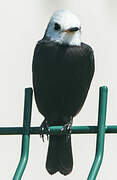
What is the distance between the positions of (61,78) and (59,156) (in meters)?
0.26

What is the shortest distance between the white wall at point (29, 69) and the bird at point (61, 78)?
67 cm

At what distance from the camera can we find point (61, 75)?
421cm

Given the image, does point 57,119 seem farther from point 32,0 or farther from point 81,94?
point 32,0

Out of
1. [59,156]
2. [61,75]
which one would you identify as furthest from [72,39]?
[59,156]

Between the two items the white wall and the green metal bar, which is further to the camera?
the white wall

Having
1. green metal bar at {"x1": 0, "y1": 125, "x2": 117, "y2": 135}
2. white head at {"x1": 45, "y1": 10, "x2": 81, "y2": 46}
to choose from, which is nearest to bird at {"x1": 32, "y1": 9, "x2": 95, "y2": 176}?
white head at {"x1": 45, "y1": 10, "x2": 81, "y2": 46}

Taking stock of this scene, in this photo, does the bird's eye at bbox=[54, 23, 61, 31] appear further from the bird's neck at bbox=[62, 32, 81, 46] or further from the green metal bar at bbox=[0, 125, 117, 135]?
the green metal bar at bbox=[0, 125, 117, 135]

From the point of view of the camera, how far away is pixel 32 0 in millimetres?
5020

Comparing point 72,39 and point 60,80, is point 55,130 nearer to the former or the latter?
point 60,80

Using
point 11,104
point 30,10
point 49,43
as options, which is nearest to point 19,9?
point 30,10

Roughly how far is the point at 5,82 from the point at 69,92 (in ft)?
2.73

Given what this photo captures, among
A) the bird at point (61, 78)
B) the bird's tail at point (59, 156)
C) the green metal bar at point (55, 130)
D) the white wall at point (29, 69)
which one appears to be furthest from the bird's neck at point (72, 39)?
the green metal bar at point (55, 130)

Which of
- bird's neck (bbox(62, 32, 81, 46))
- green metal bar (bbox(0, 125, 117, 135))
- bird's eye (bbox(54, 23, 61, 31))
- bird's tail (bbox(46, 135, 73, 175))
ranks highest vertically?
bird's eye (bbox(54, 23, 61, 31))

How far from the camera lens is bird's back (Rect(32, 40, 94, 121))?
4215 mm
